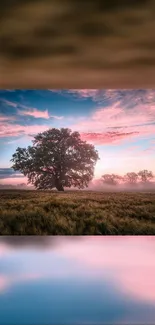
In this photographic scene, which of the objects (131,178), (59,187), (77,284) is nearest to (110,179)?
(131,178)

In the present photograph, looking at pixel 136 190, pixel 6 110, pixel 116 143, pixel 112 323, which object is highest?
pixel 6 110

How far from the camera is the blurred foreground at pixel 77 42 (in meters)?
4.15

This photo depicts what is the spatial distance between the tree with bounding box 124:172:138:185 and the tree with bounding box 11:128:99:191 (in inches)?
25.4

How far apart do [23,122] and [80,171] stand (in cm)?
142

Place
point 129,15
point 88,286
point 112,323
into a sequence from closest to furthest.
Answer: point 112,323 → point 88,286 → point 129,15

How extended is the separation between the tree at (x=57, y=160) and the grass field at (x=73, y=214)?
1.00 feet

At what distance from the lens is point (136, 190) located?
887cm

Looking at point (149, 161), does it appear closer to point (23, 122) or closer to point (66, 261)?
point (23, 122)

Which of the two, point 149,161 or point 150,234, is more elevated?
point 149,161

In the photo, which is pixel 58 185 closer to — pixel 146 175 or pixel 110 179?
pixel 110 179

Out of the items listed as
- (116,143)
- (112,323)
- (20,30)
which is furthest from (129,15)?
(116,143)

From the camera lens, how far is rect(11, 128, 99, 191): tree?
8.72 meters

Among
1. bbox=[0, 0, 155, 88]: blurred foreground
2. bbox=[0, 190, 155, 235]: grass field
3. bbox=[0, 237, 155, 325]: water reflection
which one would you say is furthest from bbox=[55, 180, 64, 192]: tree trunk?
bbox=[0, 237, 155, 325]: water reflection

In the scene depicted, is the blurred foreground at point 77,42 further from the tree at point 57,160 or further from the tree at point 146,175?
Result: the tree at point 146,175
